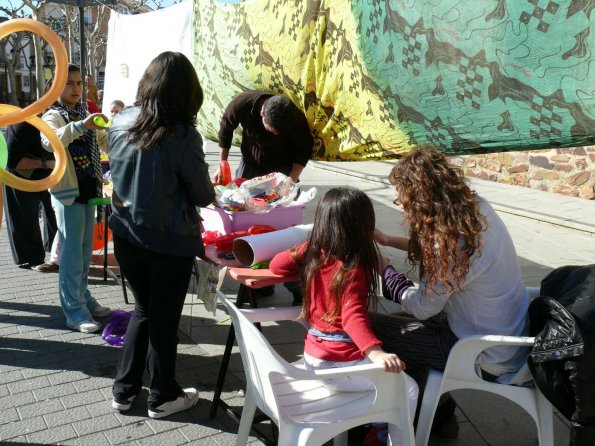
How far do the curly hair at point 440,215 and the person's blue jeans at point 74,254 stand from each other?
2.37 meters

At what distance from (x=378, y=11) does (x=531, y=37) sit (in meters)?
0.67

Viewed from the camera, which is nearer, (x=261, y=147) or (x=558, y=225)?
(x=261, y=147)

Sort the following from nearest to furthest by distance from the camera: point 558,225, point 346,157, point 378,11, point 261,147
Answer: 1. point 378,11
2. point 346,157
3. point 261,147
4. point 558,225

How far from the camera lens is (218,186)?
3502 mm

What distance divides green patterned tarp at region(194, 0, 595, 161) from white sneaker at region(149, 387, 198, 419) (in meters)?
1.38

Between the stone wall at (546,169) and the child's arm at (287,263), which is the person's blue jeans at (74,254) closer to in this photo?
the child's arm at (287,263)

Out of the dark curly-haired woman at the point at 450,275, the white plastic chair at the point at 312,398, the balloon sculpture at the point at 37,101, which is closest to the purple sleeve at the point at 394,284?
the dark curly-haired woman at the point at 450,275

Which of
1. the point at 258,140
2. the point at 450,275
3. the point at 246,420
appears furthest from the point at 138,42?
the point at 450,275

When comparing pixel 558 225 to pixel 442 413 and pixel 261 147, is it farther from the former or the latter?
pixel 442 413

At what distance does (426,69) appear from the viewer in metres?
2.03

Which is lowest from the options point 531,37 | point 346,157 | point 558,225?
point 558,225

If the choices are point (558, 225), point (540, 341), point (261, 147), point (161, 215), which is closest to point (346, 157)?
point (161, 215)

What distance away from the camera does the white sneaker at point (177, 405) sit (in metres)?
2.94

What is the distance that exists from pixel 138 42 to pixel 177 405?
282cm
